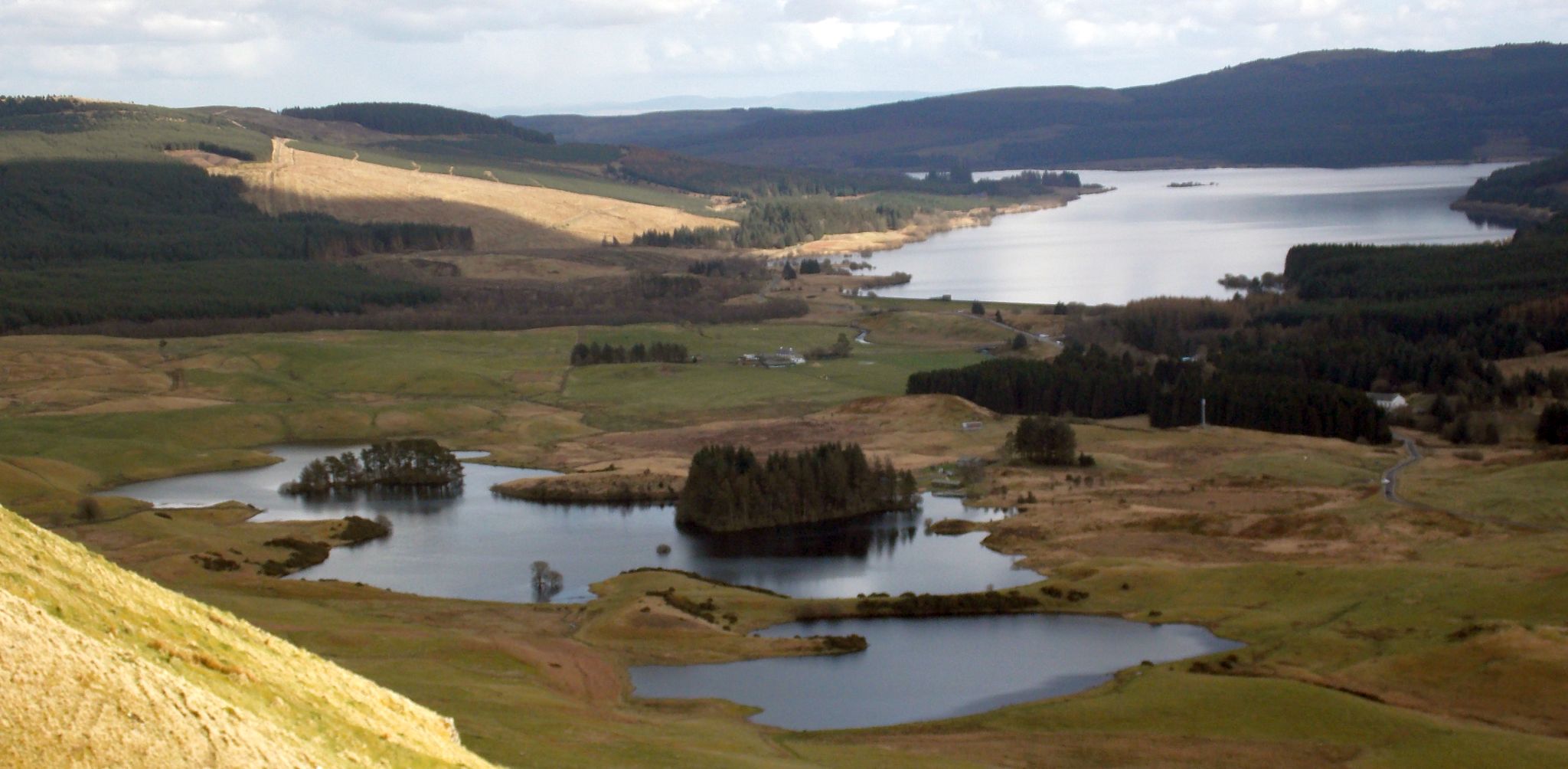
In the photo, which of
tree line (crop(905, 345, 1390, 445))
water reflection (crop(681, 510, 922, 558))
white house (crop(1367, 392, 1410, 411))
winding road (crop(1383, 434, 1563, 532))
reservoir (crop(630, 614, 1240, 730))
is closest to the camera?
reservoir (crop(630, 614, 1240, 730))

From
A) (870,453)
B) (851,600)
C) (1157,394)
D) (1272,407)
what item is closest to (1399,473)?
(1272,407)

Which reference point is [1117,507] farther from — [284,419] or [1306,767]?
[284,419]

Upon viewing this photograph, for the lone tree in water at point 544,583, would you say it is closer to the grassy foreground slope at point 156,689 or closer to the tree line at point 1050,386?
the grassy foreground slope at point 156,689

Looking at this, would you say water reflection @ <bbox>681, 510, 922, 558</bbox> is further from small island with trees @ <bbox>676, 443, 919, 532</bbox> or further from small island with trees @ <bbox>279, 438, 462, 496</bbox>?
small island with trees @ <bbox>279, 438, 462, 496</bbox>

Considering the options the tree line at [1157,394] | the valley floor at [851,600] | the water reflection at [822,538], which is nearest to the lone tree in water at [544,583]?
the valley floor at [851,600]

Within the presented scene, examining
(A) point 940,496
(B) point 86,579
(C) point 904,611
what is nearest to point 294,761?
(B) point 86,579

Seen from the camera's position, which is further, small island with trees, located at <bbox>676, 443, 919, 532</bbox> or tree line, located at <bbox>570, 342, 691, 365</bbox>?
tree line, located at <bbox>570, 342, 691, 365</bbox>

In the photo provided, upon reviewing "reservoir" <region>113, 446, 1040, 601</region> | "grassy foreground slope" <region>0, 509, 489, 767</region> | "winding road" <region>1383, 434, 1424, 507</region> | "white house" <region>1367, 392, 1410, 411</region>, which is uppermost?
"grassy foreground slope" <region>0, 509, 489, 767</region>

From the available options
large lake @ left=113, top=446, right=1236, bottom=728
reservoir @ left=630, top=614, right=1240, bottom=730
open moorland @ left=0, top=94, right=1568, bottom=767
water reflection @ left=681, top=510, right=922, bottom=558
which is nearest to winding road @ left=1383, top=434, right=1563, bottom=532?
open moorland @ left=0, top=94, right=1568, bottom=767

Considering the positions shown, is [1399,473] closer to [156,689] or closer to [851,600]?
[851,600]
